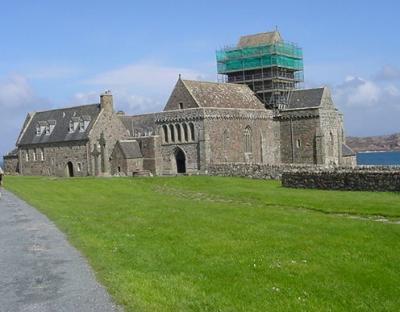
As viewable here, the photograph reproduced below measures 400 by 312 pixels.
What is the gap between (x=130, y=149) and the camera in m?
71.6

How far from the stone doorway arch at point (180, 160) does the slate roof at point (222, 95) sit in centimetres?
569

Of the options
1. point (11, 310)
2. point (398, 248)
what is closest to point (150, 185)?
point (398, 248)

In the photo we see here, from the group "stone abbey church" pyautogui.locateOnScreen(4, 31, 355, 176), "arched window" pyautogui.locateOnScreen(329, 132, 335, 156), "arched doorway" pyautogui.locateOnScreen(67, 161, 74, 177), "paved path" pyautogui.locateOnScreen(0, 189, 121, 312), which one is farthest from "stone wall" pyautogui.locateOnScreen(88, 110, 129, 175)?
"paved path" pyautogui.locateOnScreen(0, 189, 121, 312)

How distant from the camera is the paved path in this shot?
1136 cm

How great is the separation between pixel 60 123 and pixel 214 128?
75.9 ft

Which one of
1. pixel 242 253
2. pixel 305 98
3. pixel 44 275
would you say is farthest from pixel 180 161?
pixel 44 275

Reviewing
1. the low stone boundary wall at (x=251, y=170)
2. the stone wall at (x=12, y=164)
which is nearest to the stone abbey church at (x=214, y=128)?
the low stone boundary wall at (x=251, y=170)

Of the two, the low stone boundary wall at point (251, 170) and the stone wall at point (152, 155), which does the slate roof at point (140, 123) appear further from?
the low stone boundary wall at point (251, 170)

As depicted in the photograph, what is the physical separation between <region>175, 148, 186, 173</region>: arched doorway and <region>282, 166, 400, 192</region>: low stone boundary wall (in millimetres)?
26285

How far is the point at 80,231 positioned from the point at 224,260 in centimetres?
645

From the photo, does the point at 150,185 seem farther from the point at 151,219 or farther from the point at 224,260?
the point at 224,260

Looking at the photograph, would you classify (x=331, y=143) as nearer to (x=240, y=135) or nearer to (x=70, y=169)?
(x=240, y=135)

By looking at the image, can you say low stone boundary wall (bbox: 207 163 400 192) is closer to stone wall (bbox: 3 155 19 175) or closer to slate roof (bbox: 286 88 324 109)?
slate roof (bbox: 286 88 324 109)

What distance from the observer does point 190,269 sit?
1509 centimetres
